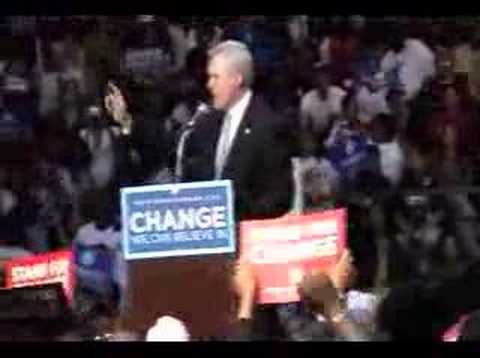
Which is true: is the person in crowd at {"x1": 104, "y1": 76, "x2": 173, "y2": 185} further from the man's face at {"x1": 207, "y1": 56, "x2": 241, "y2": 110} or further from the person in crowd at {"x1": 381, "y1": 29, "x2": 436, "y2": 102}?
the person in crowd at {"x1": 381, "y1": 29, "x2": 436, "y2": 102}

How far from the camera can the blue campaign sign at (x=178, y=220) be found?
12180mm

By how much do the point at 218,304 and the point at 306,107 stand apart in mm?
988

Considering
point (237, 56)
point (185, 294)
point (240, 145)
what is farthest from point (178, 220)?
point (237, 56)

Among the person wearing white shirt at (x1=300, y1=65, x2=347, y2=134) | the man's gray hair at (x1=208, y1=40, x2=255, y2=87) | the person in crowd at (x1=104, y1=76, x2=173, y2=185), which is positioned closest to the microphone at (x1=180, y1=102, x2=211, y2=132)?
the person in crowd at (x1=104, y1=76, x2=173, y2=185)

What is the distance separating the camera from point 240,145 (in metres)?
12.2

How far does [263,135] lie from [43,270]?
119 cm

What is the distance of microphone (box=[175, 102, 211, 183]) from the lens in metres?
12.2

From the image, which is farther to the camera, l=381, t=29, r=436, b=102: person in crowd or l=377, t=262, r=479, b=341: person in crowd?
l=377, t=262, r=479, b=341: person in crowd

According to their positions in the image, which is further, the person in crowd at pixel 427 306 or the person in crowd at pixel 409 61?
the person in crowd at pixel 427 306

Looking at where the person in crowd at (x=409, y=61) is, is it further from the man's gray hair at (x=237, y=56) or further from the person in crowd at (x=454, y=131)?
the man's gray hair at (x=237, y=56)

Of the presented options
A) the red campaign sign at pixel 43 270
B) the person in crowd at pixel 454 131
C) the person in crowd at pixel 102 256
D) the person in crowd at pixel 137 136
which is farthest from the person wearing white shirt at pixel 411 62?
the red campaign sign at pixel 43 270

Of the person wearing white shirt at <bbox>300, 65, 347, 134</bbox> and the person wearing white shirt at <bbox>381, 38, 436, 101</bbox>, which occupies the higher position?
the person wearing white shirt at <bbox>381, 38, 436, 101</bbox>

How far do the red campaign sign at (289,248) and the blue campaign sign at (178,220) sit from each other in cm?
11

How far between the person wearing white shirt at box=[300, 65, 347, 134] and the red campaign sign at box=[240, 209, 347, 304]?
0.41 metres
